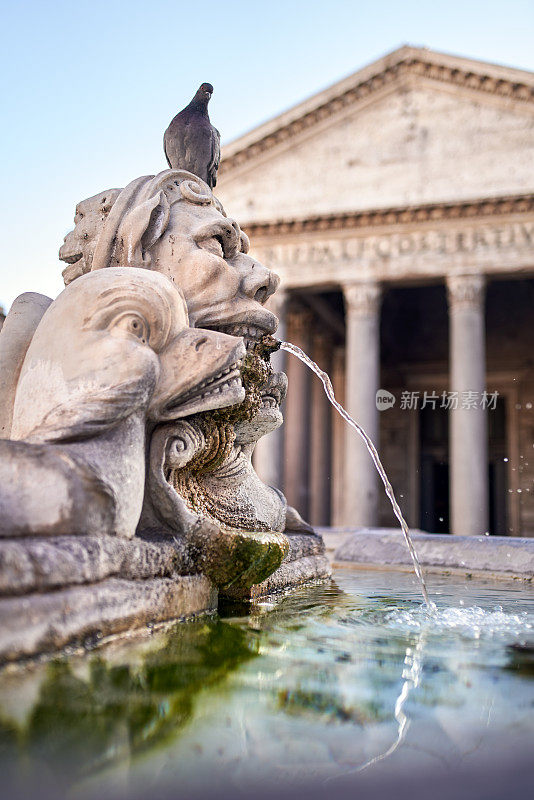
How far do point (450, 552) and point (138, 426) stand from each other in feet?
9.67

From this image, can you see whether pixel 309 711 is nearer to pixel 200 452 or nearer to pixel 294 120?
pixel 200 452

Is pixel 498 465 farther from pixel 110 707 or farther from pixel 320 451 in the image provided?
pixel 110 707

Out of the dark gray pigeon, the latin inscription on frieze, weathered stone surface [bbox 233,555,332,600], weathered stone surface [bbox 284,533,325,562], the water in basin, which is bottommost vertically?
the water in basin

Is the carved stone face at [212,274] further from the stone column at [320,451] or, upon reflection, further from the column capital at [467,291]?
the stone column at [320,451]

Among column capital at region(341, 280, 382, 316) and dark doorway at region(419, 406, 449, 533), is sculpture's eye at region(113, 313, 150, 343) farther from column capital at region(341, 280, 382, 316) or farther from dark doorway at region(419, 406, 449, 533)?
dark doorway at region(419, 406, 449, 533)

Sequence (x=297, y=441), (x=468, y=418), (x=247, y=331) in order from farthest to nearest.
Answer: (x=297, y=441), (x=468, y=418), (x=247, y=331)

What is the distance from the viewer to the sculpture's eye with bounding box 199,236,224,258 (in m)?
2.58

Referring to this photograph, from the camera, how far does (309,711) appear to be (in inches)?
51.0

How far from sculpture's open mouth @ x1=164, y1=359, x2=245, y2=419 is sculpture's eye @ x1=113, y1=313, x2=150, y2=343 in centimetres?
23

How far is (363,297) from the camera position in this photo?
13703mm

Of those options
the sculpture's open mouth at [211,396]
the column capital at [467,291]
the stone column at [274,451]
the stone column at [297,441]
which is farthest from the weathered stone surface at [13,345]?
the stone column at [297,441]

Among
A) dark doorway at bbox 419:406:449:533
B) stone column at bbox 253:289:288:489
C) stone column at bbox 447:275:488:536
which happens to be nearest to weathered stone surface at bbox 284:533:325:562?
stone column at bbox 447:275:488:536

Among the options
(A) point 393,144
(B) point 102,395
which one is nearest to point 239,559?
(B) point 102,395

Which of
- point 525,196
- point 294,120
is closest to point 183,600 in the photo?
point 525,196
